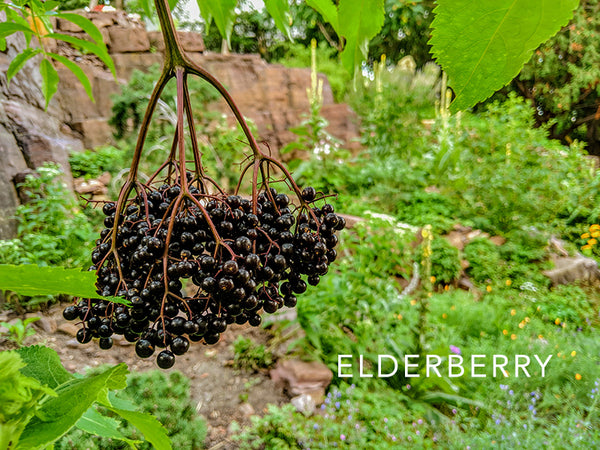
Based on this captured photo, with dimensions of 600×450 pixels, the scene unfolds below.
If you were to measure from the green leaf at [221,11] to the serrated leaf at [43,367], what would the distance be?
37 centimetres

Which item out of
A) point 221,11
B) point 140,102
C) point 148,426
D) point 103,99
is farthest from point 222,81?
point 148,426

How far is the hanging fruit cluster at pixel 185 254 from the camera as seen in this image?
0.39 metres

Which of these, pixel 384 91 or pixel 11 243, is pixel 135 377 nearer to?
pixel 11 243

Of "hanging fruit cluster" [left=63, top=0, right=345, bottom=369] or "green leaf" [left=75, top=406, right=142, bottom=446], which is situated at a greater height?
"hanging fruit cluster" [left=63, top=0, right=345, bottom=369]

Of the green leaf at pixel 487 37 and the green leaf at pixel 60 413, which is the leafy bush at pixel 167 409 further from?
the green leaf at pixel 487 37

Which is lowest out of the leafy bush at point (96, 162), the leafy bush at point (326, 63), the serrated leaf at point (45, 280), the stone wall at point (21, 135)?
the leafy bush at point (96, 162)

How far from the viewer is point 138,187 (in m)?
0.44

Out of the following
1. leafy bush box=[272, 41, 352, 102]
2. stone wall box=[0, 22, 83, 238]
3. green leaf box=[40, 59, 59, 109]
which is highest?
leafy bush box=[272, 41, 352, 102]

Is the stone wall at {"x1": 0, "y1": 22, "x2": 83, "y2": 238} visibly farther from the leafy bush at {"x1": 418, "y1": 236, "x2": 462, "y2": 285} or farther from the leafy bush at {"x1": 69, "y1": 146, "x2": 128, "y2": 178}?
the leafy bush at {"x1": 418, "y1": 236, "x2": 462, "y2": 285}

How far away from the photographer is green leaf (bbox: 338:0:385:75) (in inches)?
13.7

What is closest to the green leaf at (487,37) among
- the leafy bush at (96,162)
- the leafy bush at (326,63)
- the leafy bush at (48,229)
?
the leafy bush at (48,229)

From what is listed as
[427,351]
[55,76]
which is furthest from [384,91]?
[55,76]

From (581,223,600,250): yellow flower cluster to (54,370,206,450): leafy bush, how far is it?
14.9ft

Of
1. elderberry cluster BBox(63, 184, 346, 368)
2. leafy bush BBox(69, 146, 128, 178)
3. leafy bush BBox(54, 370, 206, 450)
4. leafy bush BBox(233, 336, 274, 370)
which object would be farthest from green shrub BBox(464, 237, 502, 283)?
elderberry cluster BBox(63, 184, 346, 368)
